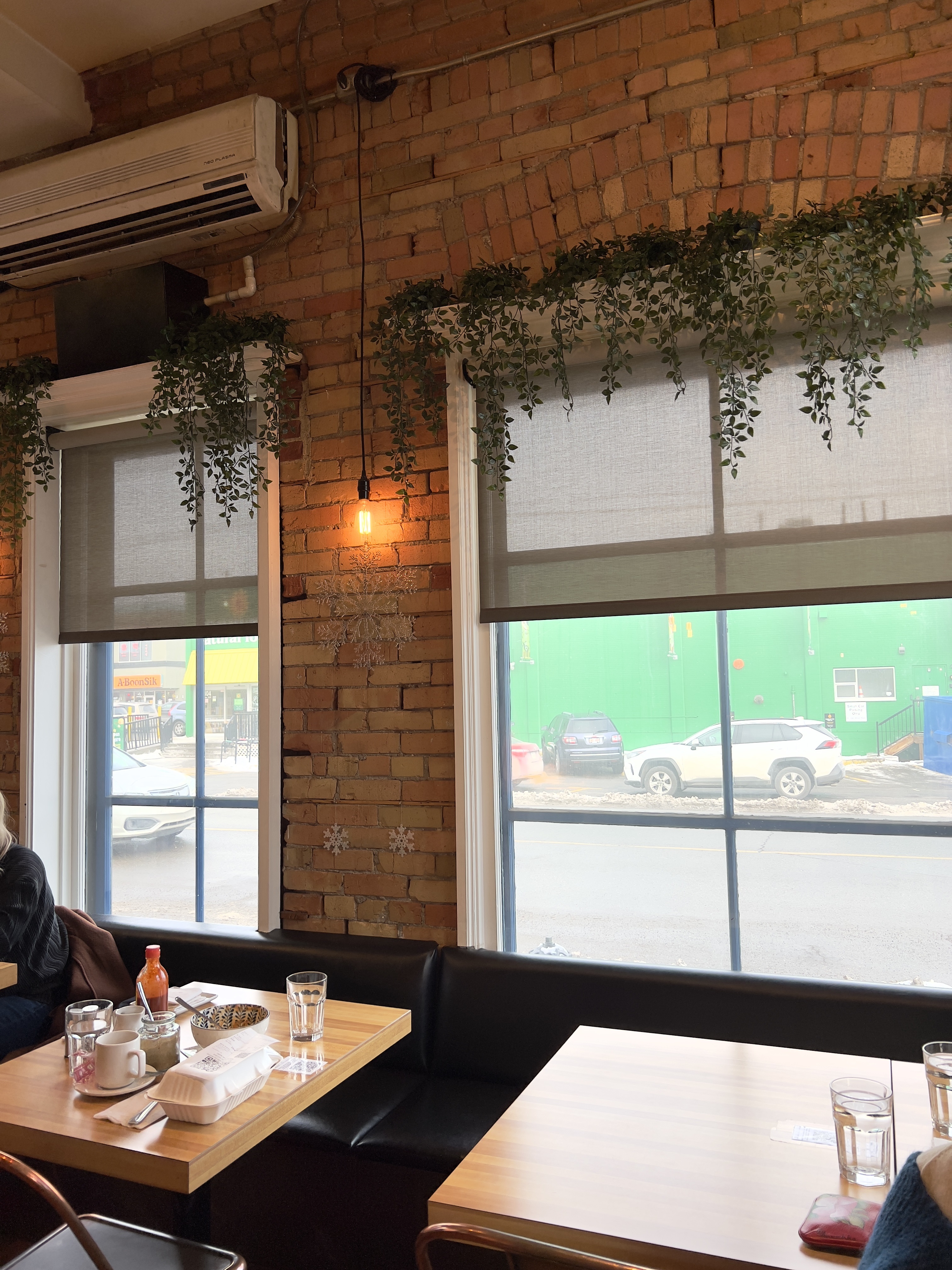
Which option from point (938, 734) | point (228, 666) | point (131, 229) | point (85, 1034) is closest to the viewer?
point (85, 1034)

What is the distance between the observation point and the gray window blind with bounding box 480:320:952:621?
2.56m

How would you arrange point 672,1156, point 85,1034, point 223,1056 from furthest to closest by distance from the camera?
1. point 85,1034
2. point 223,1056
3. point 672,1156

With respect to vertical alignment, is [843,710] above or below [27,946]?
above

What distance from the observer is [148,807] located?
3.81 meters

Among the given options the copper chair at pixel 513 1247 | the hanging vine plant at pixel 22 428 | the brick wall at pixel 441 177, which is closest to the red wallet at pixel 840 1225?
the copper chair at pixel 513 1247

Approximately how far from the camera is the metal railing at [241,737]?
354 centimetres

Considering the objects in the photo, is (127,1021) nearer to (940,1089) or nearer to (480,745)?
(480,745)

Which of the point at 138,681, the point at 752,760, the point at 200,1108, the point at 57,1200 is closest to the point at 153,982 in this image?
the point at 200,1108

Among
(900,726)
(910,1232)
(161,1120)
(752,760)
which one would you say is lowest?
(161,1120)

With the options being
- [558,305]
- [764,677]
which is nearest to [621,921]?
[764,677]

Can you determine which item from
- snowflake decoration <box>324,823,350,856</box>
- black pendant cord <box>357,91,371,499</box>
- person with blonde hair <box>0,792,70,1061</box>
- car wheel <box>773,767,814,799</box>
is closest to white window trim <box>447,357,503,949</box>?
black pendant cord <box>357,91,371,499</box>

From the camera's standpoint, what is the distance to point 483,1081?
8.86 ft

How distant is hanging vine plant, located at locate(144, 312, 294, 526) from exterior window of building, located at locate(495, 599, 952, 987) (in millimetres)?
1114

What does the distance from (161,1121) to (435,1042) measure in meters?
1.20
